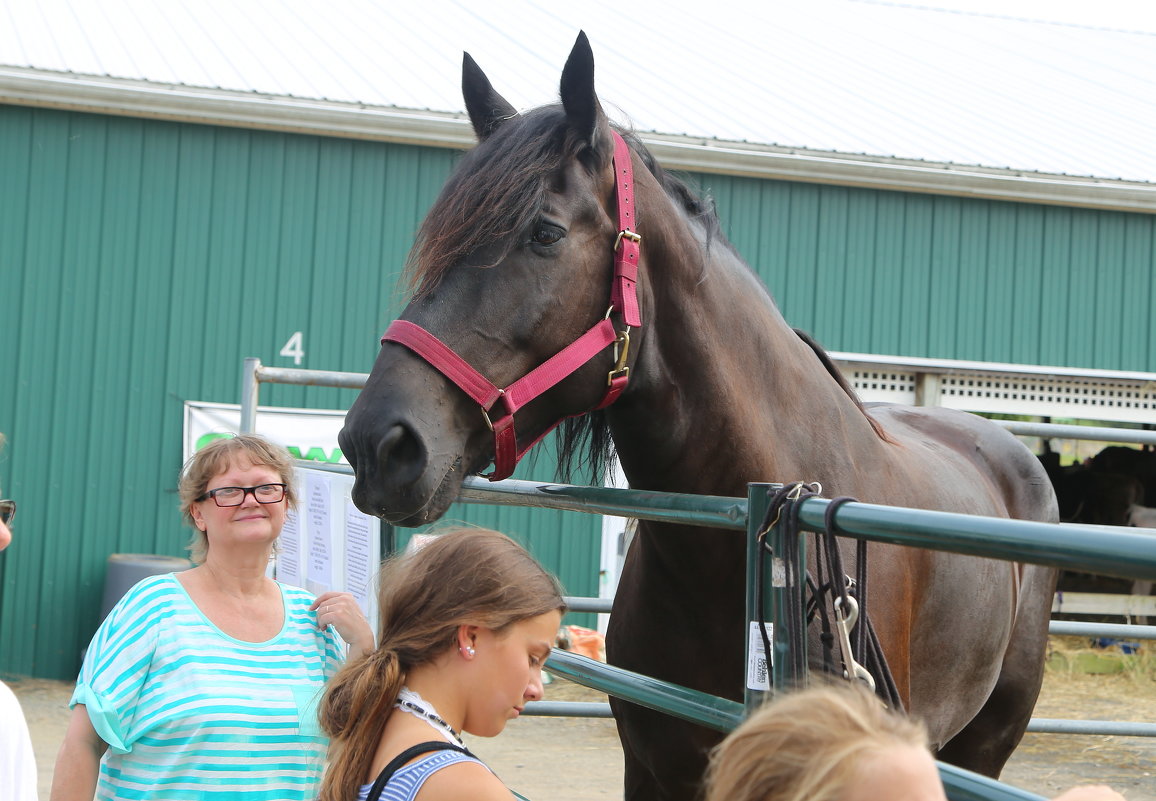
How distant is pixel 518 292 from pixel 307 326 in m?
6.31

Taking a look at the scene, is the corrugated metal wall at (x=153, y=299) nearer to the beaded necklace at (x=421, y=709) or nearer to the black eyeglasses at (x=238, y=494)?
the black eyeglasses at (x=238, y=494)

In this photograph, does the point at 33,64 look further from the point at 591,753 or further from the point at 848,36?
the point at 848,36

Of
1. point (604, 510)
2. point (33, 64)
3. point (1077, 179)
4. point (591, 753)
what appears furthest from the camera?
point (1077, 179)

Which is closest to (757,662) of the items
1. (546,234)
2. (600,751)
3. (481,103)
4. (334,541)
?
(546,234)

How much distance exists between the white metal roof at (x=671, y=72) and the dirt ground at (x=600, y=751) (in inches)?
156

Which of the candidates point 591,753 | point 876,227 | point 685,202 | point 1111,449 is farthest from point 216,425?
point 1111,449

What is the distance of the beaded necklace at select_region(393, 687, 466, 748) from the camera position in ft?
4.79

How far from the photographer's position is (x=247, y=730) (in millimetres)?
2156

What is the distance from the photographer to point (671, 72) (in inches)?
426

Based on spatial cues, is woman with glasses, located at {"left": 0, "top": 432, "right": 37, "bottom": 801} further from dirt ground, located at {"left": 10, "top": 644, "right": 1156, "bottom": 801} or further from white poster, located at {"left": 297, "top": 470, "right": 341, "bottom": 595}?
dirt ground, located at {"left": 10, "top": 644, "right": 1156, "bottom": 801}

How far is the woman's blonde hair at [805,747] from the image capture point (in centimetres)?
85

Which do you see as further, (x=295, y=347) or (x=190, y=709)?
(x=295, y=347)

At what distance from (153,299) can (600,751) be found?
4.33 metres

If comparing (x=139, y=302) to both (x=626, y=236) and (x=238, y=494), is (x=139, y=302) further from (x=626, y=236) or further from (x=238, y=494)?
(x=626, y=236)
